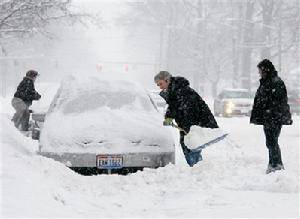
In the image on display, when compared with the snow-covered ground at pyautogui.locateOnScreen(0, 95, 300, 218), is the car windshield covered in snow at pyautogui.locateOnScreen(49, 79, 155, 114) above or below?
above

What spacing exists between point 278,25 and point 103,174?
4038 cm

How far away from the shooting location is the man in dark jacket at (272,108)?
9.38m

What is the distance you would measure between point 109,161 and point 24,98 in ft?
20.1

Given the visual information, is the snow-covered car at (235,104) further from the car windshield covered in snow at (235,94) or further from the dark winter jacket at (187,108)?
the dark winter jacket at (187,108)

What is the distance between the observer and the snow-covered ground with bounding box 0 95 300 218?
21.4ft

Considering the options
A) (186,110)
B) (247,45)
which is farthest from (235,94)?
(186,110)

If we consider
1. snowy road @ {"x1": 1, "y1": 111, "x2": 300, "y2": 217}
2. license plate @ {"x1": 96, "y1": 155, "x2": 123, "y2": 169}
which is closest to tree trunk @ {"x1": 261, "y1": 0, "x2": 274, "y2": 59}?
snowy road @ {"x1": 1, "y1": 111, "x2": 300, "y2": 217}

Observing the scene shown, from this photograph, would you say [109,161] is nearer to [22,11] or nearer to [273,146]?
[273,146]

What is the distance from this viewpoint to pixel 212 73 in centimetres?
5847

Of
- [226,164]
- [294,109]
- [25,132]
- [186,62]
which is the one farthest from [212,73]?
[226,164]

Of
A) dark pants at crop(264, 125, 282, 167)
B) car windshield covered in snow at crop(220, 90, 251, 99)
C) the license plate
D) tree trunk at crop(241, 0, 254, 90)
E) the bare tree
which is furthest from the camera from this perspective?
tree trunk at crop(241, 0, 254, 90)

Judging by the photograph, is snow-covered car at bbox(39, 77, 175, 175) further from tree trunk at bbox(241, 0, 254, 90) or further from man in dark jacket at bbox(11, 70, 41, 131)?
tree trunk at bbox(241, 0, 254, 90)

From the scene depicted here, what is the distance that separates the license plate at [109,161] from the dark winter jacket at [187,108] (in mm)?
1313

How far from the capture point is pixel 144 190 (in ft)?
25.9
